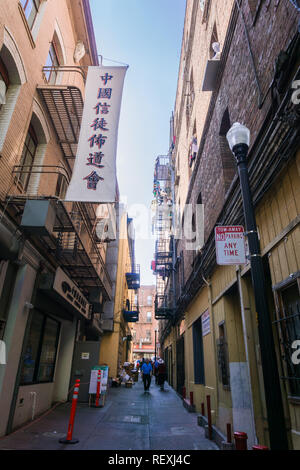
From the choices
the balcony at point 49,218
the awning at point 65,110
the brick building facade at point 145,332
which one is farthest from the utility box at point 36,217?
the brick building facade at point 145,332

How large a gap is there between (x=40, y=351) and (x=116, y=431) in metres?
3.85

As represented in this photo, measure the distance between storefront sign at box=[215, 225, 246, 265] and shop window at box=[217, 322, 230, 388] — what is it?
3750mm

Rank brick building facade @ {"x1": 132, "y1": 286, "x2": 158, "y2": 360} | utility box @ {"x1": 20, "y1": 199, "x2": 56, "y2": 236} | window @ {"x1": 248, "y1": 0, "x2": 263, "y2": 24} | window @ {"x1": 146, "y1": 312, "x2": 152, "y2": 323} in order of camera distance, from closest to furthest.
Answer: window @ {"x1": 248, "y1": 0, "x2": 263, "y2": 24}, utility box @ {"x1": 20, "y1": 199, "x2": 56, "y2": 236}, brick building facade @ {"x1": 132, "y1": 286, "x2": 158, "y2": 360}, window @ {"x1": 146, "y1": 312, "x2": 152, "y2": 323}

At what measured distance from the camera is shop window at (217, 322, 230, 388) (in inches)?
270

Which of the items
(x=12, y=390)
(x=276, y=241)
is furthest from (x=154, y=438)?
(x=276, y=241)

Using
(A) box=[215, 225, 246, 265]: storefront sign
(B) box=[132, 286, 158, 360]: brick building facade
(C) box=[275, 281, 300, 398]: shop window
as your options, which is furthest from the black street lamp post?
(B) box=[132, 286, 158, 360]: brick building facade

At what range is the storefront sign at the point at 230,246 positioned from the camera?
3980 millimetres

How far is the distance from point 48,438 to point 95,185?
6.06 metres

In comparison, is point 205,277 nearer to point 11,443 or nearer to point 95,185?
point 95,185

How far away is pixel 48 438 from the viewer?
21.4ft

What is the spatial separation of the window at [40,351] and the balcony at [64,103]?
19.6 ft

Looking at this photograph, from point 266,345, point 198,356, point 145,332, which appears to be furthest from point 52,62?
point 145,332

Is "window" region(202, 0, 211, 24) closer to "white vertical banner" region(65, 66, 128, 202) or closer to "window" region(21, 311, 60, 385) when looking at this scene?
"white vertical banner" region(65, 66, 128, 202)

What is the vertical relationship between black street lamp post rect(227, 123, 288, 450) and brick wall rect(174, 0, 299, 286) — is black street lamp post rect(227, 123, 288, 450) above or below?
below
